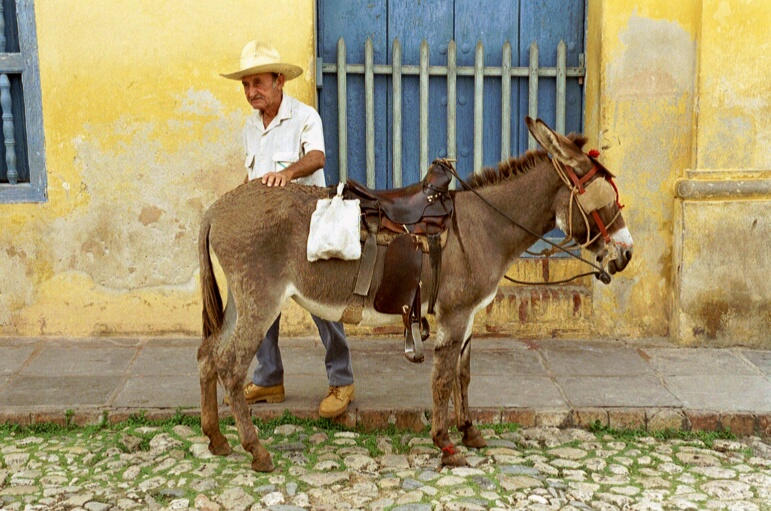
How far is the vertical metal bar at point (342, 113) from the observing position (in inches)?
258

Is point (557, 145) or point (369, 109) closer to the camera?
point (557, 145)

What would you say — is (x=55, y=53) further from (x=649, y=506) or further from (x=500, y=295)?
(x=649, y=506)

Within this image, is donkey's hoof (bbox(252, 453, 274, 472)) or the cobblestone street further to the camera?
donkey's hoof (bbox(252, 453, 274, 472))

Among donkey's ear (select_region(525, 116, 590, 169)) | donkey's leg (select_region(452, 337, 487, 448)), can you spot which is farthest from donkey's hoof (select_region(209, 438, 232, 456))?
donkey's ear (select_region(525, 116, 590, 169))

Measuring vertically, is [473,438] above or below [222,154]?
below

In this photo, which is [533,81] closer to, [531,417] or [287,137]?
[287,137]

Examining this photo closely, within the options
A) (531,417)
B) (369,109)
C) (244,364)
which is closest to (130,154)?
(369,109)

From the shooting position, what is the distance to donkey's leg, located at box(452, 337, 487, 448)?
4863 millimetres

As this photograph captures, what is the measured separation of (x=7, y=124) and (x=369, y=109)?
2.70 m

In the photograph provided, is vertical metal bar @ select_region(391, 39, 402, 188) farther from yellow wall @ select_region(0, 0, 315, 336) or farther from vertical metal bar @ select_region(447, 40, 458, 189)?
yellow wall @ select_region(0, 0, 315, 336)

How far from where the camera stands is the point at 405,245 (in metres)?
4.55

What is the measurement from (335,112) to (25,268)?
2.63 meters

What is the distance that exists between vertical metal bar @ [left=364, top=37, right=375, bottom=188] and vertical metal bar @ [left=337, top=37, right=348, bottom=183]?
162 mm

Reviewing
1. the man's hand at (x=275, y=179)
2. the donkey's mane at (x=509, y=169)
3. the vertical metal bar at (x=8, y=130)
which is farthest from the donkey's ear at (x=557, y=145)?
the vertical metal bar at (x=8, y=130)
